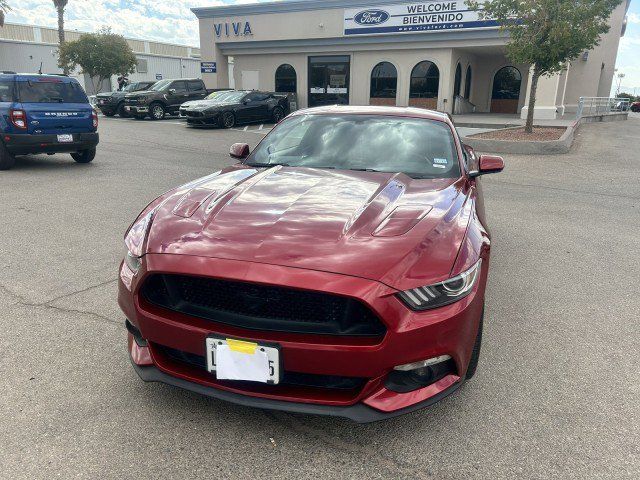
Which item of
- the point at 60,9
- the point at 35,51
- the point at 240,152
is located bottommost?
the point at 240,152

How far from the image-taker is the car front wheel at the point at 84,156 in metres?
10.6

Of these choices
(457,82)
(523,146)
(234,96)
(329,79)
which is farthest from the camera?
(329,79)

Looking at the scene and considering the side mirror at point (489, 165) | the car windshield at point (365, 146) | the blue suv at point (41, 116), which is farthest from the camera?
Result: the blue suv at point (41, 116)

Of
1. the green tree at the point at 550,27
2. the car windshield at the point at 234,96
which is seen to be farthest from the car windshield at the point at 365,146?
the car windshield at the point at 234,96

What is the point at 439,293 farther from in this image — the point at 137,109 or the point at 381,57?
the point at 381,57

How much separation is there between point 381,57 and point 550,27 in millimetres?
12517

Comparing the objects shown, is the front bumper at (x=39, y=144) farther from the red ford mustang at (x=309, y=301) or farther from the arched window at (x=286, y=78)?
the arched window at (x=286, y=78)

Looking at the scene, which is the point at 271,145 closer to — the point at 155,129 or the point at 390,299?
the point at 390,299

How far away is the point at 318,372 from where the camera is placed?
215 centimetres

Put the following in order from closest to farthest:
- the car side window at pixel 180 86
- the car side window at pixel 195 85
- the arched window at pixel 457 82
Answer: the car side window at pixel 180 86, the car side window at pixel 195 85, the arched window at pixel 457 82

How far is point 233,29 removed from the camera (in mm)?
28109

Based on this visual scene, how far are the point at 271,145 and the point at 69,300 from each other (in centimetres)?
203

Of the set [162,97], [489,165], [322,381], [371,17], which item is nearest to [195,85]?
→ [162,97]

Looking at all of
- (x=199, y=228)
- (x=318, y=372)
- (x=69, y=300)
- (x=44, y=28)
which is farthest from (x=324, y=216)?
(x=44, y=28)
